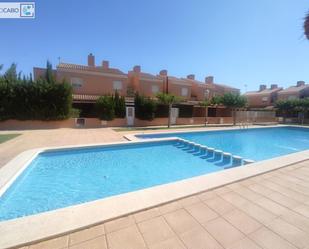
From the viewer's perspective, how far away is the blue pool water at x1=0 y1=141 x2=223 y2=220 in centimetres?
497

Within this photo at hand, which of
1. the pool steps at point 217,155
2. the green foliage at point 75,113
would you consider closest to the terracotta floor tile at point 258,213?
the pool steps at point 217,155

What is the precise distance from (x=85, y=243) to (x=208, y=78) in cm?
3954

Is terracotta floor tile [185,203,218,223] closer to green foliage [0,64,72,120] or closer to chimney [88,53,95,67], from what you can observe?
green foliage [0,64,72,120]

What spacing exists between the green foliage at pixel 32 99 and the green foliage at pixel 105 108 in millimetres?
2953

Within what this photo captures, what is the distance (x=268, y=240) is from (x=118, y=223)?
234 cm

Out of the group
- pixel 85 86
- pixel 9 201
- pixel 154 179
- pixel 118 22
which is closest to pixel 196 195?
pixel 154 179

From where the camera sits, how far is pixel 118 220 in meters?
2.90

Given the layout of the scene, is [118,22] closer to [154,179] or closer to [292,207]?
[154,179]

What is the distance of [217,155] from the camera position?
9453 millimetres

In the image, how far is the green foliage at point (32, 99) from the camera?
601 inches

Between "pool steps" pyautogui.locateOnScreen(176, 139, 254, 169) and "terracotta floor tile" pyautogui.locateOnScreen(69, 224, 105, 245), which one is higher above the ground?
"terracotta floor tile" pyautogui.locateOnScreen(69, 224, 105, 245)

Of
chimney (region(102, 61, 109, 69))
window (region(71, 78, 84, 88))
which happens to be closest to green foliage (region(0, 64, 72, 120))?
window (region(71, 78, 84, 88))

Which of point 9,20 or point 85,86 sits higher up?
point 9,20

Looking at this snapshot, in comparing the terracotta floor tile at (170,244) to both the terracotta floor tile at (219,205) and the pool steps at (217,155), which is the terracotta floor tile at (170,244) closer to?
the terracotta floor tile at (219,205)
